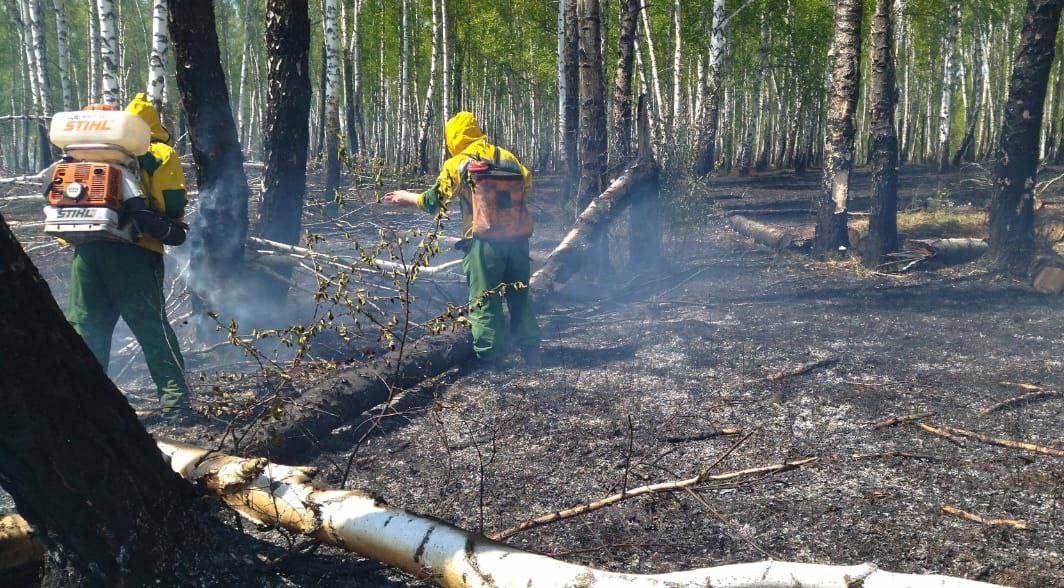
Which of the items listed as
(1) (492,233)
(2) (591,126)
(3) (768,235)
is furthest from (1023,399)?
(3) (768,235)

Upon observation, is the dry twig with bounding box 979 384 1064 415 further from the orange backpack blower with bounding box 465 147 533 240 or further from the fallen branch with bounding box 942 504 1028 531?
the orange backpack blower with bounding box 465 147 533 240

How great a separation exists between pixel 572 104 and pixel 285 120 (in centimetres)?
650

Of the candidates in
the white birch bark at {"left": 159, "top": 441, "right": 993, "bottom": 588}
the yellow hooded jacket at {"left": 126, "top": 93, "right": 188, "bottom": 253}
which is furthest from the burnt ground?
the yellow hooded jacket at {"left": 126, "top": 93, "right": 188, "bottom": 253}

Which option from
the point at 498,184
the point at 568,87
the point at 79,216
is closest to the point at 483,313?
the point at 498,184

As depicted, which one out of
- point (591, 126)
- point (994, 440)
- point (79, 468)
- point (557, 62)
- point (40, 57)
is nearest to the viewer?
point (79, 468)

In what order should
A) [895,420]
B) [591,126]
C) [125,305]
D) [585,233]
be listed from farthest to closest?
1. [591,126]
2. [585,233]
3. [125,305]
4. [895,420]

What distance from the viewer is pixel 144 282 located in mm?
4801

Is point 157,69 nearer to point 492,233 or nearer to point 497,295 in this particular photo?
point 492,233

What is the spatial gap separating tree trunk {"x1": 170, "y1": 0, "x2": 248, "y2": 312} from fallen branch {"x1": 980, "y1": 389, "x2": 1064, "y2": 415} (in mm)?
5388

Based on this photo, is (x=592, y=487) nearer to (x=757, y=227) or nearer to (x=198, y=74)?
(x=198, y=74)

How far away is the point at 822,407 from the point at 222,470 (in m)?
3.31

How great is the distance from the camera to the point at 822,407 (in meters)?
A: 4.68

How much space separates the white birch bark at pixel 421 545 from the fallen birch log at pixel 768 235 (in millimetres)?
8389

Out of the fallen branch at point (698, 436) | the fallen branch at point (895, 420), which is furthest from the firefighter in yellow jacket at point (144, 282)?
the fallen branch at point (895, 420)
